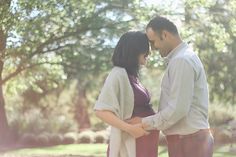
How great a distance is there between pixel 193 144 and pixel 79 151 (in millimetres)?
12617

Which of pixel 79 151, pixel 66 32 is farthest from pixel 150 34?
pixel 79 151

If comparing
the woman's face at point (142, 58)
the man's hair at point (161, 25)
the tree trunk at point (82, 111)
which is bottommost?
the tree trunk at point (82, 111)

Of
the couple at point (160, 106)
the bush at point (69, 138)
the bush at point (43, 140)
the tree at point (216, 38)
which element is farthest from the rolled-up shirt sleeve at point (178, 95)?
the bush at point (69, 138)

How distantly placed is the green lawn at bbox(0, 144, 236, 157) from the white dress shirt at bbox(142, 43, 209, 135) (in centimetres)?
1025

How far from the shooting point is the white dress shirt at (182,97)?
9.23ft

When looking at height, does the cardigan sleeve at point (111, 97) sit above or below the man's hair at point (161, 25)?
below

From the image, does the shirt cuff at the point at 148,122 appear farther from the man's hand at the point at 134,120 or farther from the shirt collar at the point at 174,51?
the shirt collar at the point at 174,51

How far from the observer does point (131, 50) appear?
2988 mm

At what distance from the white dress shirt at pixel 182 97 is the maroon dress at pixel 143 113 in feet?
0.33

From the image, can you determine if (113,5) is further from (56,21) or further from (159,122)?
(159,122)

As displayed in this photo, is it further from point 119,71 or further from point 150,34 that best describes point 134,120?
point 150,34

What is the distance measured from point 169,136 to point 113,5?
1080 cm

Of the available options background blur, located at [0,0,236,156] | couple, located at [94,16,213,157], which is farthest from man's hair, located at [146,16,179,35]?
background blur, located at [0,0,236,156]

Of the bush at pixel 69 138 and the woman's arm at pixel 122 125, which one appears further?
the bush at pixel 69 138
